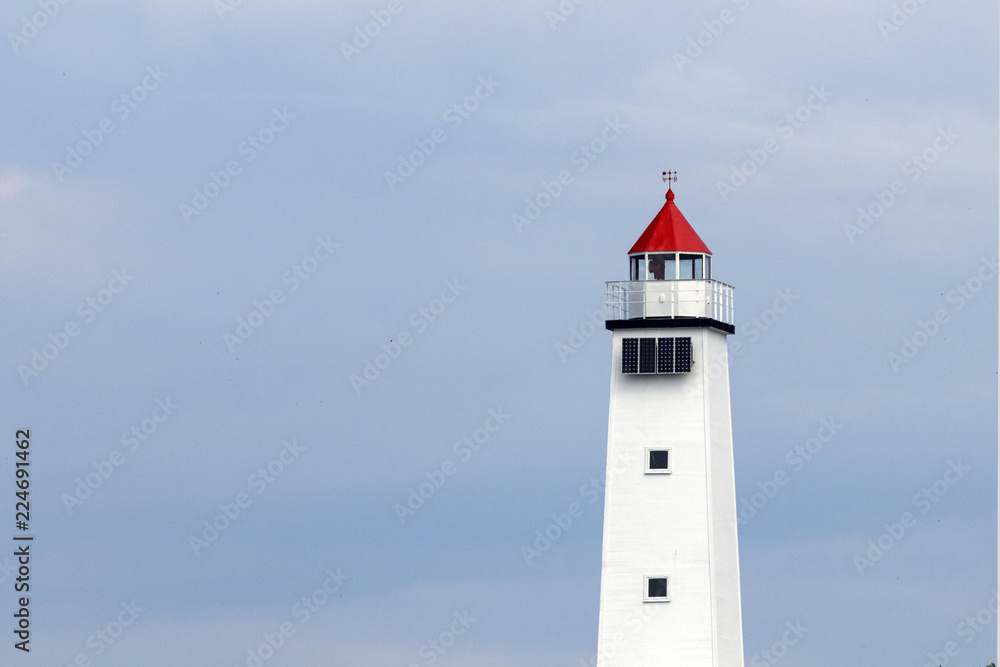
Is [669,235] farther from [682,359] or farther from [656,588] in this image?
[656,588]

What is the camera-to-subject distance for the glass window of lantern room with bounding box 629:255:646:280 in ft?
205

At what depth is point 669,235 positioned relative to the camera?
62438mm

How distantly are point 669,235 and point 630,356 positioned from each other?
357 centimetres

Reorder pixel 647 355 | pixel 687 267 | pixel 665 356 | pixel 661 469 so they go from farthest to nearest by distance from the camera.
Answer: pixel 687 267, pixel 647 355, pixel 665 356, pixel 661 469

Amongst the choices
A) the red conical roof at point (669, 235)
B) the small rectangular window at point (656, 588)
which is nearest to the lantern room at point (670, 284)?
the red conical roof at point (669, 235)

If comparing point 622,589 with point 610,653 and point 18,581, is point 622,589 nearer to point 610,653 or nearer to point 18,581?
point 610,653

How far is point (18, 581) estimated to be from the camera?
59.8 meters

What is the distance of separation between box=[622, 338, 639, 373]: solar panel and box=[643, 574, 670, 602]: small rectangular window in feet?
17.7

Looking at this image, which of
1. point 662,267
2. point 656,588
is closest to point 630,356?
point 662,267

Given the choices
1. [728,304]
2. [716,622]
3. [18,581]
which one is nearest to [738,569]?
[716,622]

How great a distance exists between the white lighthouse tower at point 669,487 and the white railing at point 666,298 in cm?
3

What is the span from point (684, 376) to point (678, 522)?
3.80 meters

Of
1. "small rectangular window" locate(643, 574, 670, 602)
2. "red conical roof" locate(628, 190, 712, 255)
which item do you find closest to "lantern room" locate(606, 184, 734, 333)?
"red conical roof" locate(628, 190, 712, 255)

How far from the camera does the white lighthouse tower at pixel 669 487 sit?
60250 mm
